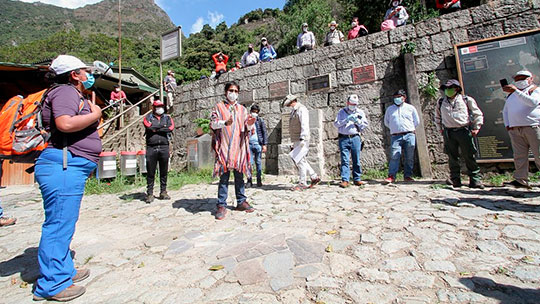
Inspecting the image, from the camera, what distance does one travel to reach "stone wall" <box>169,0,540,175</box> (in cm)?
529

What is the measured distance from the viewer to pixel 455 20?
218 inches

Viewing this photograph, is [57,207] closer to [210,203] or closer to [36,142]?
[36,142]

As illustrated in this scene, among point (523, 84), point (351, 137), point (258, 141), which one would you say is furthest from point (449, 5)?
point (258, 141)

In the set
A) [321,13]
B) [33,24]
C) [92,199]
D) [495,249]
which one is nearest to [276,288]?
[495,249]

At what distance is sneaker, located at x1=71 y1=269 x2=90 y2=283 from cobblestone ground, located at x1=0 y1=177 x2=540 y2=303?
0.16 ft

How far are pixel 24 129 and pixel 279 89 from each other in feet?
21.0

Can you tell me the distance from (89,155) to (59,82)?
0.62 m

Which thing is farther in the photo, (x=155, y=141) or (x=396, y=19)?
(x=396, y=19)

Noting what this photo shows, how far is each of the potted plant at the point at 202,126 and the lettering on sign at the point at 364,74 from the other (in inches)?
200

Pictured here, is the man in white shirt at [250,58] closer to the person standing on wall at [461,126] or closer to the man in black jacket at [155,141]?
the man in black jacket at [155,141]

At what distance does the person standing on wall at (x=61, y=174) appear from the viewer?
177 cm

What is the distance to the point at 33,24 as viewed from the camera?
66.2m

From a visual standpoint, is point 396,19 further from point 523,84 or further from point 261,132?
point 261,132

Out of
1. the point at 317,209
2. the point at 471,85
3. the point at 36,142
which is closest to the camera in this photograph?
the point at 36,142
